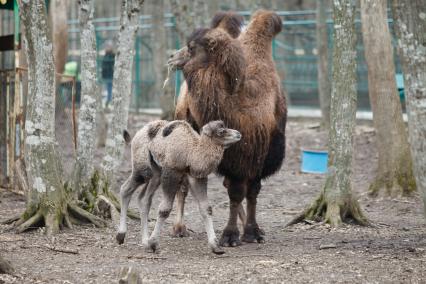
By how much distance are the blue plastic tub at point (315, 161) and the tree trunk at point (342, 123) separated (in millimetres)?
5286

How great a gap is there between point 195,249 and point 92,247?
3.24 feet

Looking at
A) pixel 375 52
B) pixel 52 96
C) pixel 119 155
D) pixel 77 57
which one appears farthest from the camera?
pixel 77 57

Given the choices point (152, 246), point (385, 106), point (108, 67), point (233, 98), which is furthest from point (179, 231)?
point (108, 67)

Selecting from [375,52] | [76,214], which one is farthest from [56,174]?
[375,52]

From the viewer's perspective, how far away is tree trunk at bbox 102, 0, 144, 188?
9.90 meters

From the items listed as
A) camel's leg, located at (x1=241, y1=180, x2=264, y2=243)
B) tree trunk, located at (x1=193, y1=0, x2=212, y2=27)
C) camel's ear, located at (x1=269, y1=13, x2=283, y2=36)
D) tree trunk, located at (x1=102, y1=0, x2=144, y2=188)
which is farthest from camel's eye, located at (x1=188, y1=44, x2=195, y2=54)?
tree trunk, located at (x1=193, y1=0, x2=212, y2=27)

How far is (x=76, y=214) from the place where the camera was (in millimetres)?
9188

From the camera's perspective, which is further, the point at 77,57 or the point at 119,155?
the point at 77,57

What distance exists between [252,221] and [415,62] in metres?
2.90

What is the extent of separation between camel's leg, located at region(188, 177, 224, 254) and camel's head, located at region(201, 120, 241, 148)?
418 millimetres

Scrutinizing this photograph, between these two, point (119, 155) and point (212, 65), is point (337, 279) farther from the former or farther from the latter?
point (119, 155)

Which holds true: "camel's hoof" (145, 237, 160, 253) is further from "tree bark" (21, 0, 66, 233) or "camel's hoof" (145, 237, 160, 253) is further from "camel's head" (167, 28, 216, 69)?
"camel's head" (167, 28, 216, 69)

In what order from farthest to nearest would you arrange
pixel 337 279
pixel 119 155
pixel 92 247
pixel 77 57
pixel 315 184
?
pixel 77 57
pixel 315 184
pixel 119 155
pixel 92 247
pixel 337 279

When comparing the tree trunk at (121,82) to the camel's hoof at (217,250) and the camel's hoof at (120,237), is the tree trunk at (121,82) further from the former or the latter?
the camel's hoof at (217,250)
